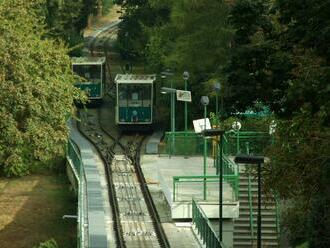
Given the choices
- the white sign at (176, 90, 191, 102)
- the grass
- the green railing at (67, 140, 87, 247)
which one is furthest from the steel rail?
the white sign at (176, 90, 191, 102)

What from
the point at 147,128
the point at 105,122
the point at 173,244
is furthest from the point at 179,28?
the point at 173,244

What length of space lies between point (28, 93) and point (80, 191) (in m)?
5.16

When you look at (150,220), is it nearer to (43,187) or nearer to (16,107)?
(16,107)

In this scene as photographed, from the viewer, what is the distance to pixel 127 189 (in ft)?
141

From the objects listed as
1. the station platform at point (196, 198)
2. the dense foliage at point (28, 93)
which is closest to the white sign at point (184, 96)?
the station platform at point (196, 198)

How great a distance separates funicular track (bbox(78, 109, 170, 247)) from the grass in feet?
6.83

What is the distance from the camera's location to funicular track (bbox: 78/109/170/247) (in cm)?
3400

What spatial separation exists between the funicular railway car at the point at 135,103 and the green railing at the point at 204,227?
25.3 metres

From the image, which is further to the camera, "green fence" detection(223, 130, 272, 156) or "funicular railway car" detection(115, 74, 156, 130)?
"funicular railway car" detection(115, 74, 156, 130)

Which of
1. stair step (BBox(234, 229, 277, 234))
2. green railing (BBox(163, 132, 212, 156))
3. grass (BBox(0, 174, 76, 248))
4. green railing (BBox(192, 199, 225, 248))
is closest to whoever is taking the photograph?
green railing (BBox(192, 199, 225, 248))

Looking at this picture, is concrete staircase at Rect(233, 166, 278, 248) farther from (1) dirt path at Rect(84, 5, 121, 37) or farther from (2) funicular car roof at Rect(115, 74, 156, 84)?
(1) dirt path at Rect(84, 5, 121, 37)

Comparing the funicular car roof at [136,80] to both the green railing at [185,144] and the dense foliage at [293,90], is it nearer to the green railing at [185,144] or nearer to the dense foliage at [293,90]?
the green railing at [185,144]

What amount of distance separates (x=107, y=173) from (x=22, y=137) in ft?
22.7

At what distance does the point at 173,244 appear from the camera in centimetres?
3216
